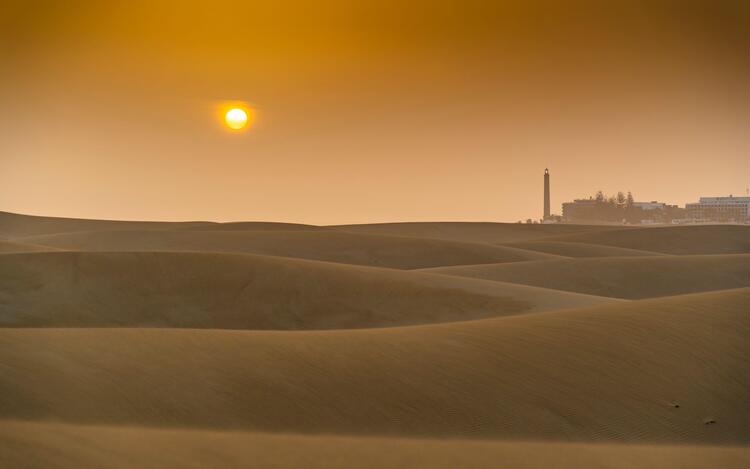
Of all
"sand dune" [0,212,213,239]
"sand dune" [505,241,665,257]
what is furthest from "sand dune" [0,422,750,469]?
"sand dune" [0,212,213,239]

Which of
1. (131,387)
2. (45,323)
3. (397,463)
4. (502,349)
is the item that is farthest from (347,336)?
(45,323)

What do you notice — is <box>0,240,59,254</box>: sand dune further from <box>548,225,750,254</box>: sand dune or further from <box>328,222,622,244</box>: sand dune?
<box>328,222,622,244</box>: sand dune

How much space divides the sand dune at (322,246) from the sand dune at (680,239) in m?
12.5

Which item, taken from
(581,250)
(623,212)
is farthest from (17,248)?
(623,212)

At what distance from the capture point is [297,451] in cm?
616

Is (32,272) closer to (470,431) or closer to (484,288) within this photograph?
(484,288)

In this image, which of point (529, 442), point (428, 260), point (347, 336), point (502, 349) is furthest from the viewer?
point (428, 260)

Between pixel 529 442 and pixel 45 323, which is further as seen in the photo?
pixel 45 323

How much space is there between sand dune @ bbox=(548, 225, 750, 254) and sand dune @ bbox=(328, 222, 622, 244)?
11055mm

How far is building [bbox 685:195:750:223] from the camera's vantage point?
109312mm

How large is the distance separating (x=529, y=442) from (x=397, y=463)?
1207 mm

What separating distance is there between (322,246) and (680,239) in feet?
65.1

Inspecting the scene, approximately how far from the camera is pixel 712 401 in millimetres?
7578

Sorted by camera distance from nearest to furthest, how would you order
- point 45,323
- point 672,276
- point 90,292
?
point 45,323, point 90,292, point 672,276
